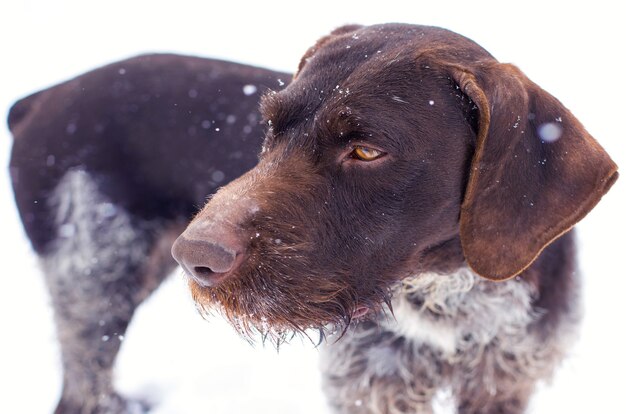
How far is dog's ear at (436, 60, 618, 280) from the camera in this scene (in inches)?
91.7

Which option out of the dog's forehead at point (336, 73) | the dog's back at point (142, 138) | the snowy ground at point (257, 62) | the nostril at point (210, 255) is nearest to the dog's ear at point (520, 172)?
the dog's forehead at point (336, 73)

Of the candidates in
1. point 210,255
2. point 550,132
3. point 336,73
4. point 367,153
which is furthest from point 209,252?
point 550,132

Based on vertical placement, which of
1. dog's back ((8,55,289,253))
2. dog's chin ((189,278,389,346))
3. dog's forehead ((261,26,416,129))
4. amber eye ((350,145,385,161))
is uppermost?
dog's forehead ((261,26,416,129))

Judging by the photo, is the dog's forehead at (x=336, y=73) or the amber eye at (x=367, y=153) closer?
the amber eye at (x=367, y=153)

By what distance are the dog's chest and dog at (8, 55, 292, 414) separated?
1.11 meters

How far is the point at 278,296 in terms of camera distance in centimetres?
225

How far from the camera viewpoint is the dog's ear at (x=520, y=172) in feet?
Answer: 7.64

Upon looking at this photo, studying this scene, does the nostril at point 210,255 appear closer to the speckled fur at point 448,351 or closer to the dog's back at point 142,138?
the speckled fur at point 448,351

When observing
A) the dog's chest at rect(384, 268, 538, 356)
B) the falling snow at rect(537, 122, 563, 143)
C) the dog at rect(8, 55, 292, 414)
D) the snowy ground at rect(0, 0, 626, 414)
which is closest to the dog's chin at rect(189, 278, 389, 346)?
the dog's chest at rect(384, 268, 538, 356)

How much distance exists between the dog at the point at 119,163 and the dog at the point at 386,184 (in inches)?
41.6

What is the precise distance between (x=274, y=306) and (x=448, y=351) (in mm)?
1169

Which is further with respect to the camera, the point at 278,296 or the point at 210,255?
the point at 278,296

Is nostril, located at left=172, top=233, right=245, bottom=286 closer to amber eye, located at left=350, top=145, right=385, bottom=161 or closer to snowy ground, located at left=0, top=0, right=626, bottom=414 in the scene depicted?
amber eye, located at left=350, top=145, right=385, bottom=161

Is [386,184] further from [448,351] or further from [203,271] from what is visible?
[448,351]
